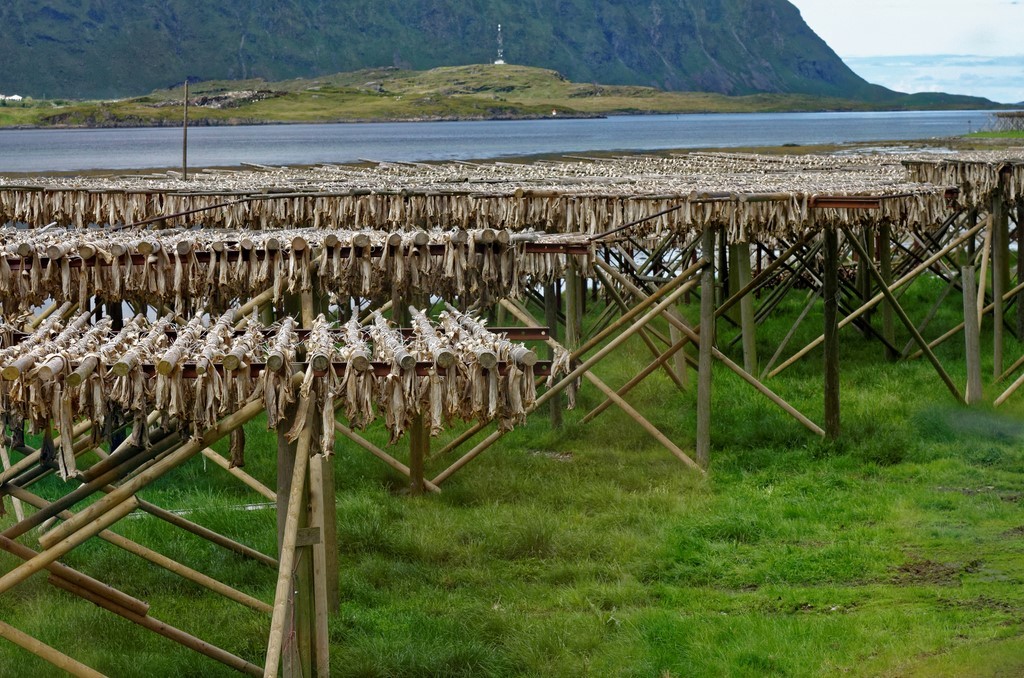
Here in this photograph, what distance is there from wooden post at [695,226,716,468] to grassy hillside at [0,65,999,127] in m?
118

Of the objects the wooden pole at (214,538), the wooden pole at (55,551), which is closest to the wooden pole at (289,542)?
Answer: the wooden pole at (55,551)

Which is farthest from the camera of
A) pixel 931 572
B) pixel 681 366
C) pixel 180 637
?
pixel 681 366

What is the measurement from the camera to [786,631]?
9.02m

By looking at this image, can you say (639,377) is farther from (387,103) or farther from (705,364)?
(387,103)

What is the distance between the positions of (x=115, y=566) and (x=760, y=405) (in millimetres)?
7812

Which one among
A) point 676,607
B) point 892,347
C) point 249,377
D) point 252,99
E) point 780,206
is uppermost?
point 252,99

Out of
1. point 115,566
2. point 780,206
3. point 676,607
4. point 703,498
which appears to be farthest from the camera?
point 780,206

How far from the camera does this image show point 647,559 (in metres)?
10.8

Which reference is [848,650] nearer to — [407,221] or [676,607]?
[676,607]

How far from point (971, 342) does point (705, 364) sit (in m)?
4.13

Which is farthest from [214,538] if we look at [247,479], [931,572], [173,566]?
[931,572]

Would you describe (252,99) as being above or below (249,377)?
above

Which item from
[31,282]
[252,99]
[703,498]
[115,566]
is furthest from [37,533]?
[252,99]

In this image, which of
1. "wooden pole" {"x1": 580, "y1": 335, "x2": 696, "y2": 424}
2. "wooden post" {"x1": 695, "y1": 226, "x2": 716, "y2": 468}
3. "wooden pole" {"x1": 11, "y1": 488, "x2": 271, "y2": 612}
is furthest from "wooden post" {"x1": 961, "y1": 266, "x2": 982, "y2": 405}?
"wooden pole" {"x1": 11, "y1": 488, "x2": 271, "y2": 612}
